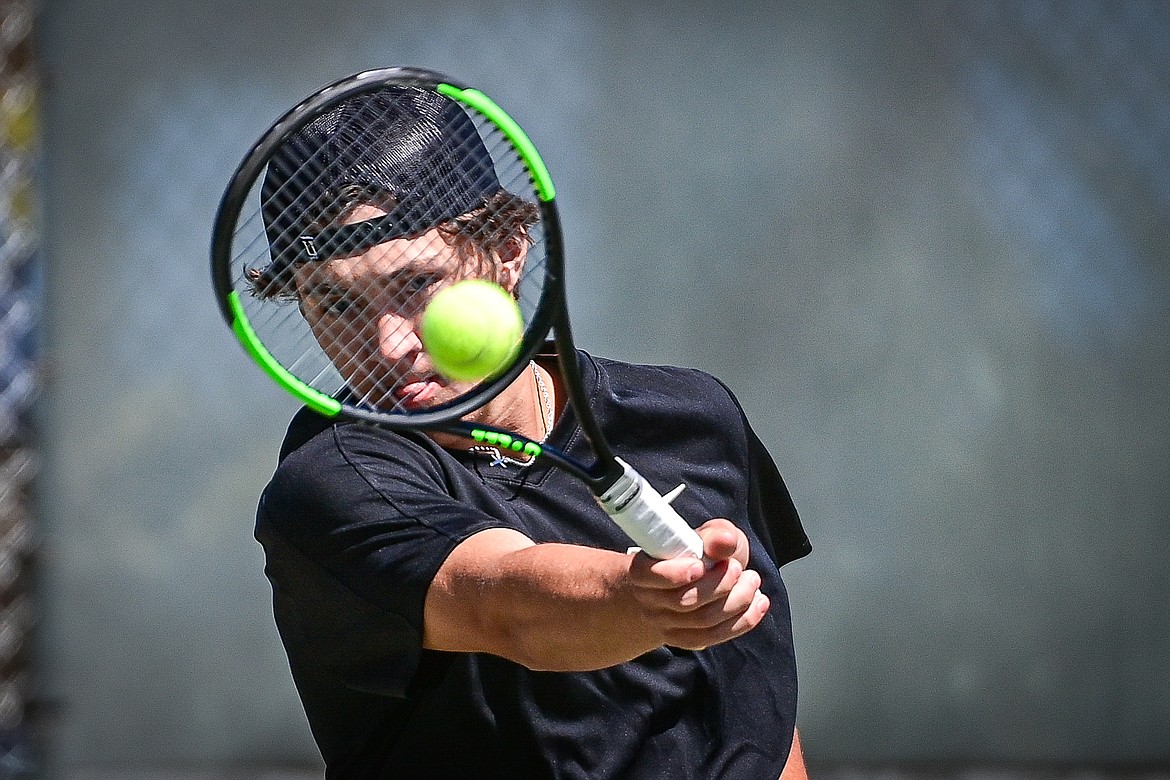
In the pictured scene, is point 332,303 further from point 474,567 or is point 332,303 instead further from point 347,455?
point 474,567

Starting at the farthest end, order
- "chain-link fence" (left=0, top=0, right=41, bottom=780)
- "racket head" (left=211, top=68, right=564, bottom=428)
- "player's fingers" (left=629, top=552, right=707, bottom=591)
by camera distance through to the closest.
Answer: "chain-link fence" (left=0, top=0, right=41, bottom=780) → "racket head" (left=211, top=68, right=564, bottom=428) → "player's fingers" (left=629, top=552, right=707, bottom=591)

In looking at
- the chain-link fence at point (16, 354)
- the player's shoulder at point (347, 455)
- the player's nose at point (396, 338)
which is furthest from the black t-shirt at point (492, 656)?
the chain-link fence at point (16, 354)

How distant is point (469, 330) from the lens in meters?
1.37

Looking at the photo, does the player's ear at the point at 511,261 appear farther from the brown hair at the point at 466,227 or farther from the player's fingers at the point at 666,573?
the player's fingers at the point at 666,573

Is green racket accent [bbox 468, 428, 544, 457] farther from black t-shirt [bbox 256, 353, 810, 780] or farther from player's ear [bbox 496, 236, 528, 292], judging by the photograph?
player's ear [bbox 496, 236, 528, 292]

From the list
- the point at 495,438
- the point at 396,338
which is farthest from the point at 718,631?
the point at 396,338

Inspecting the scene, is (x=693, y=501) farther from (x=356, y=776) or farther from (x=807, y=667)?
(x=807, y=667)

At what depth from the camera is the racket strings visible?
1.43 meters

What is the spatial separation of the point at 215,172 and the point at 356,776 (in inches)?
92.3

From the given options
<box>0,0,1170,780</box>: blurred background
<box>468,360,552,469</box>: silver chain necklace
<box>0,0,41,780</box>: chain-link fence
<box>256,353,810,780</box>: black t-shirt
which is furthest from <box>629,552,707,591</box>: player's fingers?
<box>0,0,41,780</box>: chain-link fence

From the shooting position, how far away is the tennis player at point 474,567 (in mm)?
1288

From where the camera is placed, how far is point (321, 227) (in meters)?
1.45

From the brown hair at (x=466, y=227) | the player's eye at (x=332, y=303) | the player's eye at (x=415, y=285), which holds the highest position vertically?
the brown hair at (x=466, y=227)

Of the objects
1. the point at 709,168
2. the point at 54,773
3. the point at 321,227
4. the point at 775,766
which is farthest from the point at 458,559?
the point at 54,773
